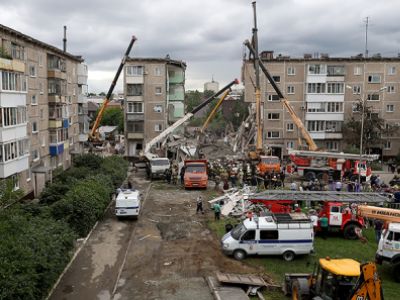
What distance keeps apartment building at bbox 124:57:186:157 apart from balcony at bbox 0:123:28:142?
A: 84.5ft

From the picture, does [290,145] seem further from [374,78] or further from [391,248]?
[391,248]

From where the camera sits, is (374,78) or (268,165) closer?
(268,165)

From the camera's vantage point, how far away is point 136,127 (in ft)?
185

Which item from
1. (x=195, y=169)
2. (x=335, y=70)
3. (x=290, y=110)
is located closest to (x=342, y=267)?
(x=195, y=169)

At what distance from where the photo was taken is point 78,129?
5397 cm

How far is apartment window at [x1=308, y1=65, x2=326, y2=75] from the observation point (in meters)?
53.7

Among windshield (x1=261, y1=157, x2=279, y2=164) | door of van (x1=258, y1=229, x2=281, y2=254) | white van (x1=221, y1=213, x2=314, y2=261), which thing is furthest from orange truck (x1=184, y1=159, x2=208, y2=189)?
door of van (x1=258, y1=229, x2=281, y2=254)

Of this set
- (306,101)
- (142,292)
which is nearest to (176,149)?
(306,101)

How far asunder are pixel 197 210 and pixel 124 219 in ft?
15.8

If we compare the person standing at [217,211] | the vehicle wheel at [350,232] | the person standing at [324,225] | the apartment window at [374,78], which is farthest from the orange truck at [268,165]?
the apartment window at [374,78]

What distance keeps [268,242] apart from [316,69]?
127 ft

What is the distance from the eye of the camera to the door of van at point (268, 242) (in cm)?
1953

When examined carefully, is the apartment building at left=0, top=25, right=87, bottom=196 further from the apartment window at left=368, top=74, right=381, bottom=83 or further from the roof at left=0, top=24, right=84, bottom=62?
the apartment window at left=368, top=74, right=381, bottom=83

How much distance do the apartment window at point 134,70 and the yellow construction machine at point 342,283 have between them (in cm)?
4455
